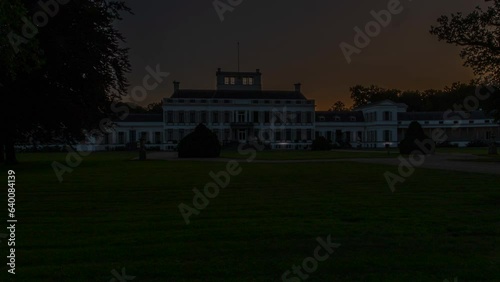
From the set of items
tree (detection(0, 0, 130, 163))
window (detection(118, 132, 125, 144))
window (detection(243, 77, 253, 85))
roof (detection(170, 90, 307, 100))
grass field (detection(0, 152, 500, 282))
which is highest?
window (detection(243, 77, 253, 85))

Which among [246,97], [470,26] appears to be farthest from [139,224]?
[246,97]

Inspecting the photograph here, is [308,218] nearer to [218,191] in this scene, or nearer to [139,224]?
[139,224]

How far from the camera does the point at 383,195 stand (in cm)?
1116

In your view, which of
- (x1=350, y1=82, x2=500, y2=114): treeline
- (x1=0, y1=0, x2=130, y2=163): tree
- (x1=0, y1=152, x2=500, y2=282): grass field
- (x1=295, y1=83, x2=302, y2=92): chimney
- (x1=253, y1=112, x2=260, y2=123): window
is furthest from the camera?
(x1=350, y1=82, x2=500, y2=114): treeline

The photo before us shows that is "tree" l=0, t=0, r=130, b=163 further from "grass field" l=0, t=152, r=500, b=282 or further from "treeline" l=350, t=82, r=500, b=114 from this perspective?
"treeline" l=350, t=82, r=500, b=114

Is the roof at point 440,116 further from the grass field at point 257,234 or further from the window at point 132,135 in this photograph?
the grass field at point 257,234

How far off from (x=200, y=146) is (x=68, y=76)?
48.3 ft

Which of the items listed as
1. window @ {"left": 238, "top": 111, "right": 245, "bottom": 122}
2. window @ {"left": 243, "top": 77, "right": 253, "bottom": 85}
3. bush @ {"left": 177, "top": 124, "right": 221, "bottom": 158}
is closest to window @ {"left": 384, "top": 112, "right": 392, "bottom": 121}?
window @ {"left": 243, "top": 77, "right": 253, "bottom": 85}

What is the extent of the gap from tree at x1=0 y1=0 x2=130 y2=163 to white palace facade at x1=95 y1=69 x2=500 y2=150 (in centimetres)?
5047

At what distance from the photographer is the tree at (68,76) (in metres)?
21.3

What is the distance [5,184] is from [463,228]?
12.4 m

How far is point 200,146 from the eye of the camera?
121ft

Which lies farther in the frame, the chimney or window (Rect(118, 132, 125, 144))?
the chimney

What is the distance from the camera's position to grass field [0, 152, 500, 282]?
203 inches
